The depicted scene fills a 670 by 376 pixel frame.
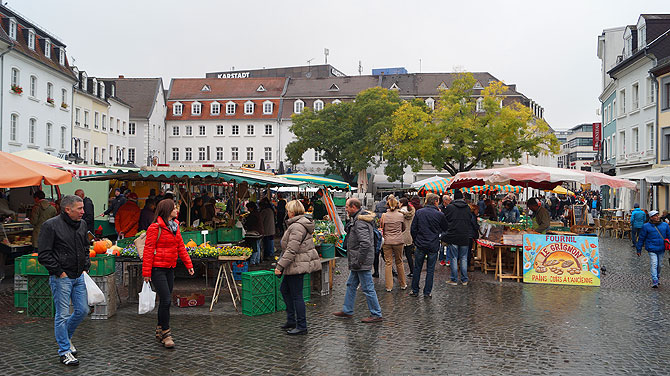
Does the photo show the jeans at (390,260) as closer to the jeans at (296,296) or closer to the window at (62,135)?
the jeans at (296,296)

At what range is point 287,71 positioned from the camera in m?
81.3

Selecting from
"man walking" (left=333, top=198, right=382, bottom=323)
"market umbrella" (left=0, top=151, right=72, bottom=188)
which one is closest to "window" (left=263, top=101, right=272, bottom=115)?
"market umbrella" (left=0, top=151, right=72, bottom=188)

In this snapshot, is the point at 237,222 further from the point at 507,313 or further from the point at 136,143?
the point at 136,143

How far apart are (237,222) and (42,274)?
23.3 ft

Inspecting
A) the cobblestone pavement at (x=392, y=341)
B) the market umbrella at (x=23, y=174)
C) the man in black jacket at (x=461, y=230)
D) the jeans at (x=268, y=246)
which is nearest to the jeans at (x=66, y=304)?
the cobblestone pavement at (x=392, y=341)

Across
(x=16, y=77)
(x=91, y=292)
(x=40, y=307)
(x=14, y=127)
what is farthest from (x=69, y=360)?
(x=16, y=77)

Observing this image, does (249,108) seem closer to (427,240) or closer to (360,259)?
(427,240)

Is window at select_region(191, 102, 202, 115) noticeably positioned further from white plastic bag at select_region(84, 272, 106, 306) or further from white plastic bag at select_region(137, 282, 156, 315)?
white plastic bag at select_region(84, 272, 106, 306)

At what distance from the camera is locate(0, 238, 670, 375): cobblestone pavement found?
642 cm

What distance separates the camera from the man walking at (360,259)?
340 inches

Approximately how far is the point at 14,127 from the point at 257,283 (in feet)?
91.7

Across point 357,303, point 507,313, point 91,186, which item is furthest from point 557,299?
point 91,186

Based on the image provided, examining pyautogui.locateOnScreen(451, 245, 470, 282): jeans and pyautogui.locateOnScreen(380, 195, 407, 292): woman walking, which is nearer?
pyautogui.locateOnScreen(380, 195, 407, 292): woman walking

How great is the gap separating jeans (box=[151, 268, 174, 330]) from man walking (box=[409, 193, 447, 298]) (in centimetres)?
493
